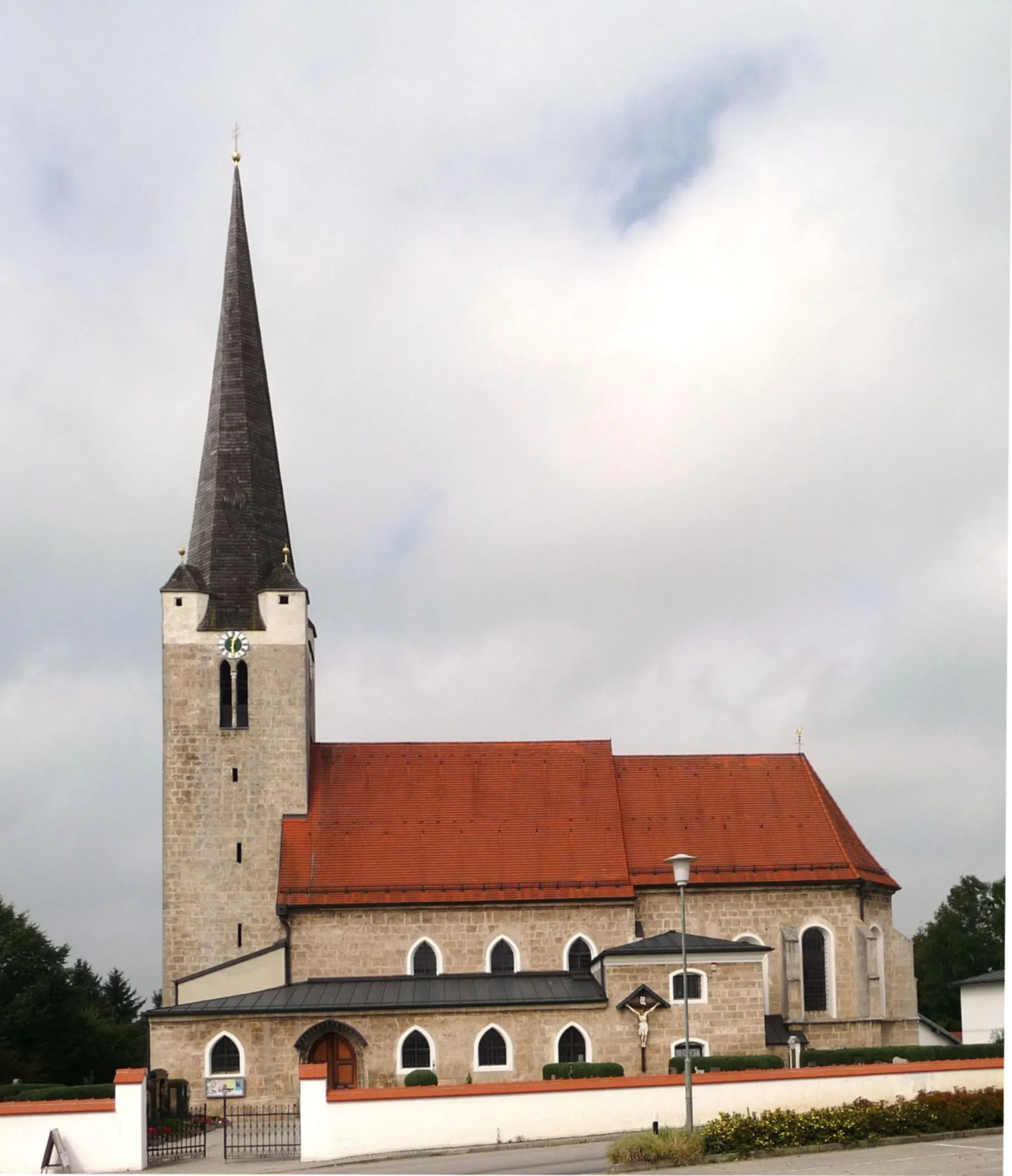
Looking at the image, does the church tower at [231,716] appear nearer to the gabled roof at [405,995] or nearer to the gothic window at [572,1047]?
the gabled roof at [405,995]

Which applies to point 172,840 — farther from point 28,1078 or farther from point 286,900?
point 28,1078

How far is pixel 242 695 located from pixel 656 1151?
73.2ft

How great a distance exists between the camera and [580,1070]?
31.8m

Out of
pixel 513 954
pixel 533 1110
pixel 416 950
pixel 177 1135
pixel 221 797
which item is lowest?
pixel 177 1135

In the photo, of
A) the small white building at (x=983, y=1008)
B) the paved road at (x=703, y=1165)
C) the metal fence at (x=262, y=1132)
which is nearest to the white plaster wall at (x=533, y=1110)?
the paved road at (x=703, y=1165)

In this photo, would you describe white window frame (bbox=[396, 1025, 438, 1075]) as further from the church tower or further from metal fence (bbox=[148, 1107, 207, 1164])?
metal fence (bbox=[148, 1107, 207, 1164])

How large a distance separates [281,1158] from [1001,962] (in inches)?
2129

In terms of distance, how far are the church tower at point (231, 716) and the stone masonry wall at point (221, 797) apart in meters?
0.03

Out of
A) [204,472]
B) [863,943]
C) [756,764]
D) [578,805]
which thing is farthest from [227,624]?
[863,943]

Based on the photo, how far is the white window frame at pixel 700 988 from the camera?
3541 cm

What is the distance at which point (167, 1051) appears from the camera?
3494cm

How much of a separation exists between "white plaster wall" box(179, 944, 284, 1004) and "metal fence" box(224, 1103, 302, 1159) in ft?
12.7

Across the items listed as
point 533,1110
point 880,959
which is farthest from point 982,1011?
point 533,1110

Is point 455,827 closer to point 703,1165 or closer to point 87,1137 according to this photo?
point 87,1137
